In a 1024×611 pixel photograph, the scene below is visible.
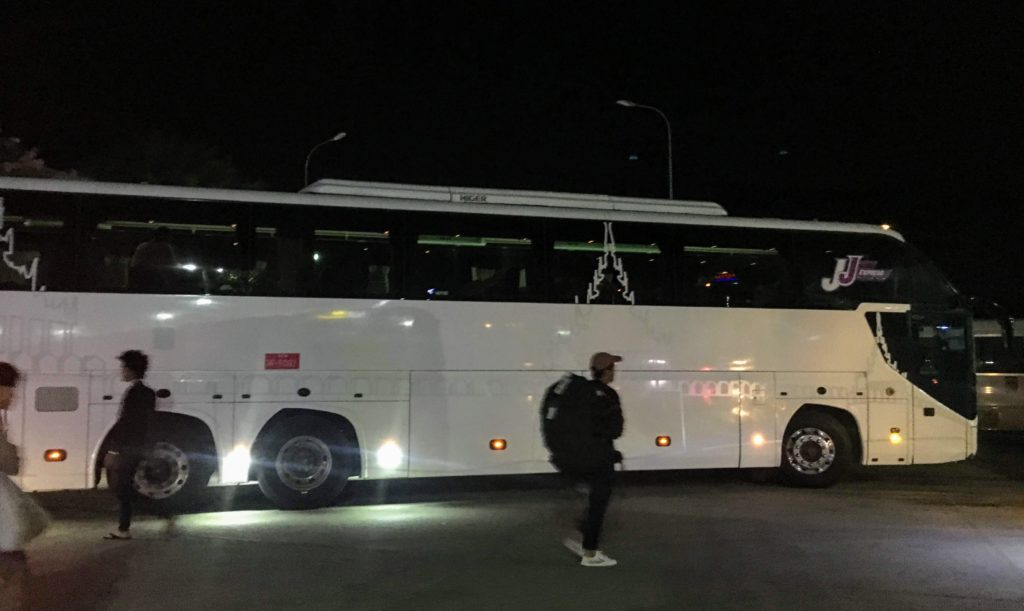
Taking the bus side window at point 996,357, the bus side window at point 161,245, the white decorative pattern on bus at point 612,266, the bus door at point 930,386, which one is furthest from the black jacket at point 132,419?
the bus side window at point 996,357

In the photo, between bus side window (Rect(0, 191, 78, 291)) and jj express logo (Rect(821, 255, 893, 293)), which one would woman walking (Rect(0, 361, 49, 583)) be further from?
jj express logo (Rect(821, 255, 893, 293))

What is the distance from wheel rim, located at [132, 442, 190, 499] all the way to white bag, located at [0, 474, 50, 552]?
17.1 feet

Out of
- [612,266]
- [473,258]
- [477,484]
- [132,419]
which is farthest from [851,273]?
[132,419]

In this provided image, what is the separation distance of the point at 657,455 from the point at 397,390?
353 centimetres

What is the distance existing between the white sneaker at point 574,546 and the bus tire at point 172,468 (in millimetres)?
4193

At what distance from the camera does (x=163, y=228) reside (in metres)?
9.03

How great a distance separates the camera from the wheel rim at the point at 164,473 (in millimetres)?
9227

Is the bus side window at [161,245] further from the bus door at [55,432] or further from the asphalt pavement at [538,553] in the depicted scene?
the asphalt pavement at [538,553]

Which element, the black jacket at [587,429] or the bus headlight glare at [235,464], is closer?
the black jacket at [587,429]

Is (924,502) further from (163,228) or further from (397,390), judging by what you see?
(163,228)

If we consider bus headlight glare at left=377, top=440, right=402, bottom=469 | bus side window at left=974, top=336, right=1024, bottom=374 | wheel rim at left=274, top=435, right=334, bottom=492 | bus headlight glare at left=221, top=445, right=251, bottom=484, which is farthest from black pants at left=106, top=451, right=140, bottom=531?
bus side window at left=974, top=336, right=1024, bottom=374

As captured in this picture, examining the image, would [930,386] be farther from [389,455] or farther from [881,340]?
[389,455]

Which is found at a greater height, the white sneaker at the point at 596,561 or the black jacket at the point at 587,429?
the black jacket at the point at 587,429

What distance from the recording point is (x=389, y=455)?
→ 31.9ft
